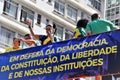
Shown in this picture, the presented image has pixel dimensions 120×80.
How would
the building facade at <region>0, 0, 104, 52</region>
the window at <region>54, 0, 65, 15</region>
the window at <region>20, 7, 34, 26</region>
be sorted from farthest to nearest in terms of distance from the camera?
1. the window at <region>54, 0, 65, 15</region>
2. the window at <region>20, 7, 34, 26</region>
3. the building facade at <region>0, 0, 104, 52</region>

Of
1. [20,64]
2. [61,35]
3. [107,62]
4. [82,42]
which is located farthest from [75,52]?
[61,35]

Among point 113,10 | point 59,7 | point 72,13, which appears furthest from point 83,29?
point 113,10

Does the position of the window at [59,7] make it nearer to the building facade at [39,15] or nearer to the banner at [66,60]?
the building facade at [39,15]

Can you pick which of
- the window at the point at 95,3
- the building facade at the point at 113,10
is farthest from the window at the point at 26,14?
the building facade at the point at 113,10

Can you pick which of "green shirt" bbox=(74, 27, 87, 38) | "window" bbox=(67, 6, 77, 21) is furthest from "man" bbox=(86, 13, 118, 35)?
"window" bbox=(67, 6, 77, 21)

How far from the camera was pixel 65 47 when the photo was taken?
8867 millimetres

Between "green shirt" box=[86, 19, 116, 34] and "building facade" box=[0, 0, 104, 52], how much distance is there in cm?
1771

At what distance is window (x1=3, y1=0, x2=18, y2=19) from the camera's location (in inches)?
1092

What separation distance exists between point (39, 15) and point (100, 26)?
21.9m

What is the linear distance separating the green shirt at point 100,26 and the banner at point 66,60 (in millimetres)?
517

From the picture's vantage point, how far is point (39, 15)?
101 ft

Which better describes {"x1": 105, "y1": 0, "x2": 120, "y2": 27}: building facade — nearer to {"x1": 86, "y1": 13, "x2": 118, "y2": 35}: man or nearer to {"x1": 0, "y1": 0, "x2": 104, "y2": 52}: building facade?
{"x1": 0, "y1": 0, "x2": 104, "y2": 52}: building facade

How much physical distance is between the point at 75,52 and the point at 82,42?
26 centimetres

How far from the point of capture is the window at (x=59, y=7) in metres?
32.6
